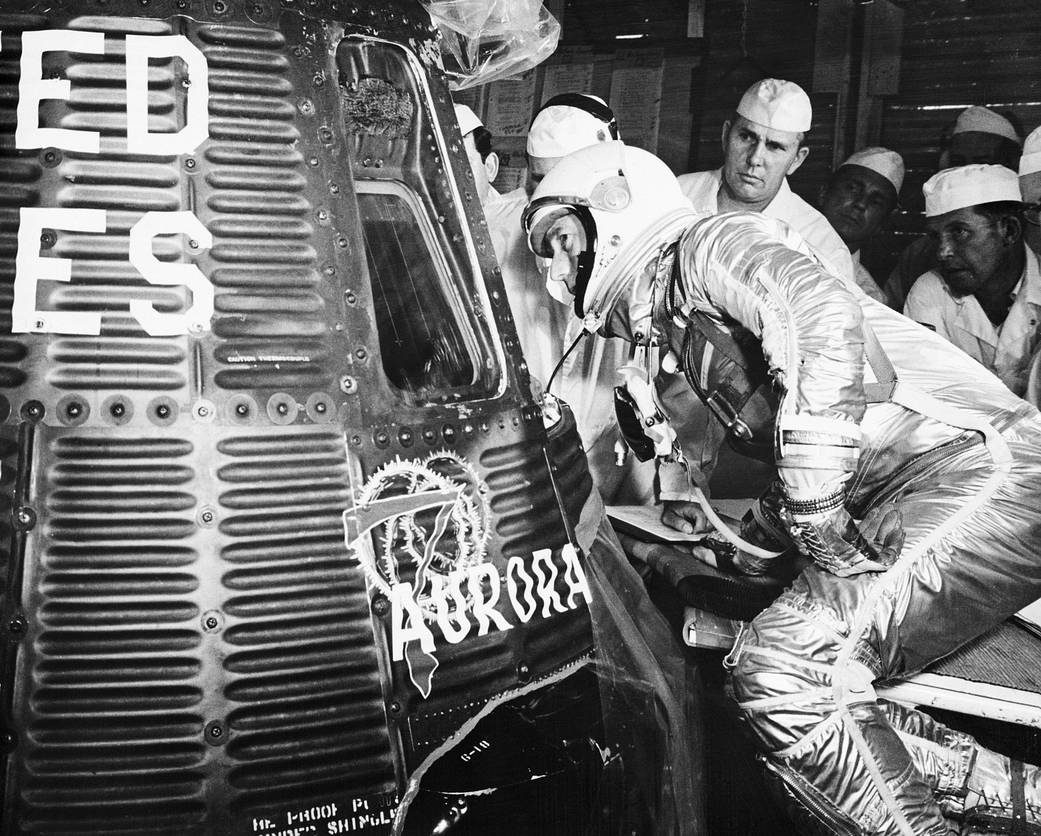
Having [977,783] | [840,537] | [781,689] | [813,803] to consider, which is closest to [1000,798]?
[977,783]

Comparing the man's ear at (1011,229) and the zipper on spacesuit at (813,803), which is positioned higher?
the man's ear at (1011,229)

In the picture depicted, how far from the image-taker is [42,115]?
129 cm

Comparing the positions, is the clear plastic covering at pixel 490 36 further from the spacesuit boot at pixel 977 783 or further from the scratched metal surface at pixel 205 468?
the spacesuit boot at pixel 977 783

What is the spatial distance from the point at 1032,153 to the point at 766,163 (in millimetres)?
702

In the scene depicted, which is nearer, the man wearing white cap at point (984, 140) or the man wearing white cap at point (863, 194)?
the man wearing white cap at point (984, 140)

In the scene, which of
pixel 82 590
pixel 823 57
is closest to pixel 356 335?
pixel 82 590

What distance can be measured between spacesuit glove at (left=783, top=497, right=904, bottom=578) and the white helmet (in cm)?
58

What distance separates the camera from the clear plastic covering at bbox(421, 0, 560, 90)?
1.92 meters

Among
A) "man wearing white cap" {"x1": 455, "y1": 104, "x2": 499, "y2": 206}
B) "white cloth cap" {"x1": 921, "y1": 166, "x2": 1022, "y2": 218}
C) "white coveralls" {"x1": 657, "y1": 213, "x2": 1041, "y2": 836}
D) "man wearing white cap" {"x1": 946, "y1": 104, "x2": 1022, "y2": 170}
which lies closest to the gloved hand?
"white coveralls" {"x1": 657, "y1": 213, "x2": 1041, "y2": 836}

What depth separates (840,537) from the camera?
5.88 feet

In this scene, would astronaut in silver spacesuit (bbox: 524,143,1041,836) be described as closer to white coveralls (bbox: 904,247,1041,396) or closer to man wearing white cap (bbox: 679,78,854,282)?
man wearing white cap (bbox: 679,78,854,282)

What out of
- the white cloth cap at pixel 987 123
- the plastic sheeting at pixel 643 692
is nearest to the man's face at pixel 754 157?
the white cloth cap at pixel 987 123

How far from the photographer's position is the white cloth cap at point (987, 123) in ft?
9.02

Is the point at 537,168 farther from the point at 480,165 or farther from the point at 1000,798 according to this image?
the point at 1000,798
